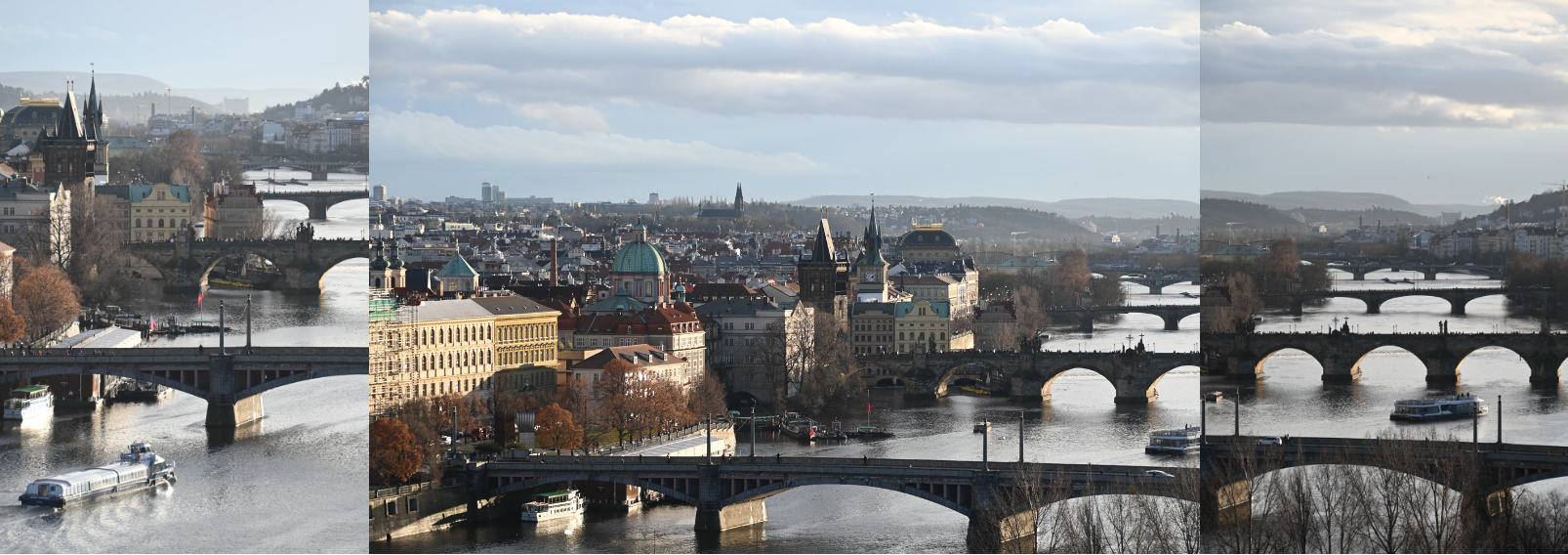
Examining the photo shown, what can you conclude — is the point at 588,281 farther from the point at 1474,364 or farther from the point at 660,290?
the point at 1474,364

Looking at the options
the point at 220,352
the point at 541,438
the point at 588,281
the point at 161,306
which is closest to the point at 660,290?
the point at 588,281

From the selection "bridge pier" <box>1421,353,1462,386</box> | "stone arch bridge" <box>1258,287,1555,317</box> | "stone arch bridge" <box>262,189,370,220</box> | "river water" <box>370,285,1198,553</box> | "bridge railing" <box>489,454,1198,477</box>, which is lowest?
"river water" <box>370,285,1198,553</box>

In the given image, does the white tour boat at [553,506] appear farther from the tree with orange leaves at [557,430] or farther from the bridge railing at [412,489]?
the tree with orange leaves at [557,430]

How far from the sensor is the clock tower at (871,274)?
166ft

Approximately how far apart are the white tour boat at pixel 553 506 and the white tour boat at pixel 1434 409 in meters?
10.7

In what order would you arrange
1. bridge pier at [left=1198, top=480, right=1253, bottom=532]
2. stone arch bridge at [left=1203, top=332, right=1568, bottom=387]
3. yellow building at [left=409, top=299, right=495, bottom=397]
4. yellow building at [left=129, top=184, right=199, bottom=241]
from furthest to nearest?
1. yellow building at [left=129, top=184, right=199, bottom=241]
2. stone arch bridge at [left=1203, top=332, right=1568, bottom=387]
3. yellow building at [left=409, top=299, right=495, bottom=397]
4. bridge pier at [left=1198, top=480, right=1253, bottom=532]

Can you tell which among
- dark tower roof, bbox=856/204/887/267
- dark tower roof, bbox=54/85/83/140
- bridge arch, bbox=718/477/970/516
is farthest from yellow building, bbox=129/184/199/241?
bridge arch, bbox=718/477/970/516

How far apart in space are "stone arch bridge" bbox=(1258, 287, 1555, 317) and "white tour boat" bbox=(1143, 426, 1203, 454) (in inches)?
243

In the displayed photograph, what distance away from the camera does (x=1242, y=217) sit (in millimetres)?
29500

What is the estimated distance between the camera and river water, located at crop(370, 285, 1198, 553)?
2155 centimetres

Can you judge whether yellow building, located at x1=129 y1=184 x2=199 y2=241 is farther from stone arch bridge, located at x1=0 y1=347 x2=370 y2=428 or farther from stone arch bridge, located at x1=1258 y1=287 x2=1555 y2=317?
stone arch bridge, located at x1=1258 y1=287 x2=1555 y2=317

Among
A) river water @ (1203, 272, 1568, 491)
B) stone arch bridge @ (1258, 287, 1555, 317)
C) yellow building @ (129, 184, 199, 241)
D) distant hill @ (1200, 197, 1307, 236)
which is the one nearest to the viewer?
river water @ (1203, 272, 1568, 491)

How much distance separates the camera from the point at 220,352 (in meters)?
30.6

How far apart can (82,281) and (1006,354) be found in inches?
633
